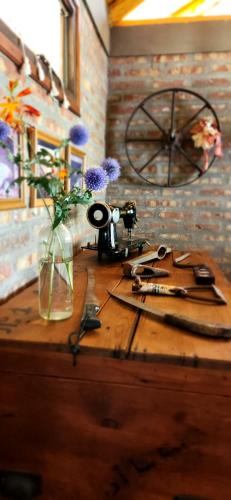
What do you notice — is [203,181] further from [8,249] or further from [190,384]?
[190,384]

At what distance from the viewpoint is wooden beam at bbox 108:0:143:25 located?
2.82 m

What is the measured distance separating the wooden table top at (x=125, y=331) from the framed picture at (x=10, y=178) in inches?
12.8

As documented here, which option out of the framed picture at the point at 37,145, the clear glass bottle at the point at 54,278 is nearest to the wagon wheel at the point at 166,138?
the framed picture at the point at 37,145

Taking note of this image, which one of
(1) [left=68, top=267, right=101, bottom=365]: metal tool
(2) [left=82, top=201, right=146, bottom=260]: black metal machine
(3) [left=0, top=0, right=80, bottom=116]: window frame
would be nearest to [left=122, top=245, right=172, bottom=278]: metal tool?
(2) [left=82, top=201, right=146, bottom=260]: black metal machine

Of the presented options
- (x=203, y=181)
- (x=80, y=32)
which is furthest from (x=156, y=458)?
(x=203, y=181)

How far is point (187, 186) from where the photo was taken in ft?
9.77

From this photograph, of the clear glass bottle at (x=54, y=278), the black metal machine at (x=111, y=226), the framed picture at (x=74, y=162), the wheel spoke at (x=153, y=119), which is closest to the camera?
the clear glass bottle at (x=54, y=278)

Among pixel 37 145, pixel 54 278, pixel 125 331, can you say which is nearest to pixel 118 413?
pixel 125 331

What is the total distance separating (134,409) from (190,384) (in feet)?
0.47

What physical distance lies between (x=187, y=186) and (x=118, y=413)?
2.47 metres

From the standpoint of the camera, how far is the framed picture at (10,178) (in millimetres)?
→ 1112

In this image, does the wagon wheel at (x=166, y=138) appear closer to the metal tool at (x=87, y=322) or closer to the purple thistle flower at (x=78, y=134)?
the purple thistle flower at (x=78, y=134)

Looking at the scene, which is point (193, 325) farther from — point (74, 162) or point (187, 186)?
point (187, 186)

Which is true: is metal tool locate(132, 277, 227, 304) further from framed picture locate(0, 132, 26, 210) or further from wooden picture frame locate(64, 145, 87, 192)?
wooden picture frame locate(64, 145, 87, 192)
